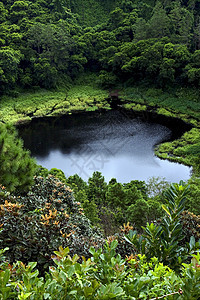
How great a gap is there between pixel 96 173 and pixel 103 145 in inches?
299

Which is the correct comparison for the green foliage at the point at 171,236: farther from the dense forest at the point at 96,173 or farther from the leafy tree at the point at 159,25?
the leafy tree at the point at 159,25

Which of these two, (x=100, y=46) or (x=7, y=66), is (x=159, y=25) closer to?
(x=100, y=46)

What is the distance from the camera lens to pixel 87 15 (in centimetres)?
3772

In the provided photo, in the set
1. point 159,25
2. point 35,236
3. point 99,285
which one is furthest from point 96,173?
point 159,25

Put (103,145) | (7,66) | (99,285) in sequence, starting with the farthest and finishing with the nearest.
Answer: (7,66), (103,145), (99,285)

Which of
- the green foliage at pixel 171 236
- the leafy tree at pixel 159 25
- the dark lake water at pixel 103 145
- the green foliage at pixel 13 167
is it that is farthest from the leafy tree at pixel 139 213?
the leafy tree at pixel 159 25

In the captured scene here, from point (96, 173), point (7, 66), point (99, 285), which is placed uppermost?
point (7, 66)

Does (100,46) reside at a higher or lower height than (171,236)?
higher

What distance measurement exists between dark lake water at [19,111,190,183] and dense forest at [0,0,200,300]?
1.29 metres

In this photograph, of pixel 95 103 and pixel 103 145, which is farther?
pixel 95 103

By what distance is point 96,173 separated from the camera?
10156mm

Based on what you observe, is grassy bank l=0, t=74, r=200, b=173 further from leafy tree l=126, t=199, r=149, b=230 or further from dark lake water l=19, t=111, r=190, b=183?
leafy tree l=126, t=199, r=149, b=230

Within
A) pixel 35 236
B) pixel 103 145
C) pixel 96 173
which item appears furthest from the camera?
pixel 103 145

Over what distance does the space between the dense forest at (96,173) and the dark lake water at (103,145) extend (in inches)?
50.8
